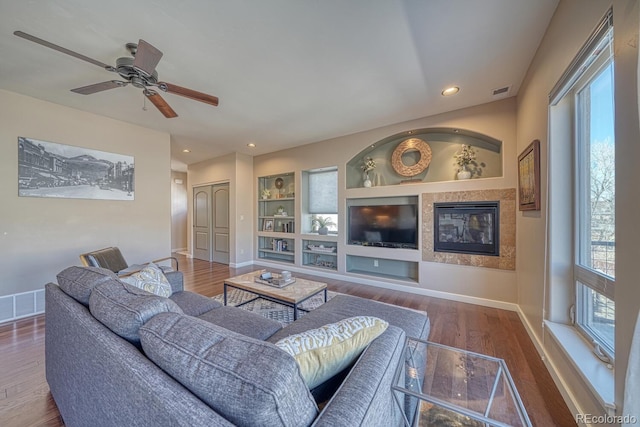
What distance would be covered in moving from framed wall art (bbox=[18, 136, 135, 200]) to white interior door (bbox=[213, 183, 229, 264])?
2.10m

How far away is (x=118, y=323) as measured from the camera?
958 millimetres

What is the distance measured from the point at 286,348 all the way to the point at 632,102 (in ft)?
5.53

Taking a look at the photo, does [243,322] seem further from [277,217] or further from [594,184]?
[277,217]

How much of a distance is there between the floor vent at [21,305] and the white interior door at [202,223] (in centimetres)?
322

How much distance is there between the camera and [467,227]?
3.25 meters

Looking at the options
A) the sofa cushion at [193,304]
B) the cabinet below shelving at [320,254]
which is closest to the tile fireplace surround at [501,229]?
the cabinet below shelving at [320,254]

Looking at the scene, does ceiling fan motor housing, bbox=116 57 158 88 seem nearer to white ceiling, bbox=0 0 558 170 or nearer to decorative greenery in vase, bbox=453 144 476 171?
white ceiling, bbox=0 0 558 170

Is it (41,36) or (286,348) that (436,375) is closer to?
(286,348)

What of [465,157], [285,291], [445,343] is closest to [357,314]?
[285,291]

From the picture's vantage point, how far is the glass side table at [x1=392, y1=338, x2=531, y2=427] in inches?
41.6

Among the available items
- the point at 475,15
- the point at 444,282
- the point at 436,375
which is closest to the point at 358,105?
the point at 475,15

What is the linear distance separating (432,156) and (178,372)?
3876mm

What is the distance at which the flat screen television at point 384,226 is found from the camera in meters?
3.74

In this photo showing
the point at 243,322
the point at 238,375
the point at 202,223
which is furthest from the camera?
the point at 202,223
